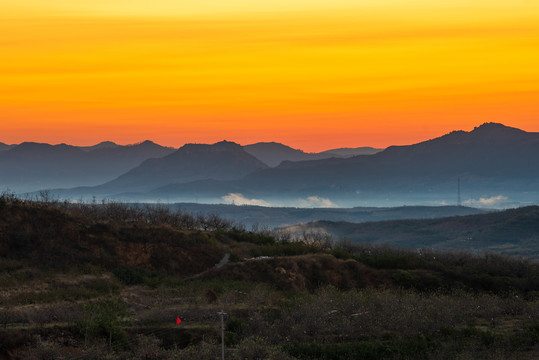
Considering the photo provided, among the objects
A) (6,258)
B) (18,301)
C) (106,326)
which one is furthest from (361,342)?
(6,258)

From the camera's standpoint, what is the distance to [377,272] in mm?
56750

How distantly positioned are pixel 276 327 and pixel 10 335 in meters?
12.4

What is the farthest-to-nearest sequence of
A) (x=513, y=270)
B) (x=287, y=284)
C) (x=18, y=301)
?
(x=513, y=270), (x=287, y=284), (x=18, y=301)

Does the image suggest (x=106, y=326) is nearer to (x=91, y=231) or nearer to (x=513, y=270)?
(x=91, y=231)

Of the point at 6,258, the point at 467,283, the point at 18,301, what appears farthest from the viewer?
the point at 467,283

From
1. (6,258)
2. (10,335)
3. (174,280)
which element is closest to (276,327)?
(10,335)

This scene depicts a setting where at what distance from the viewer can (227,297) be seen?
42.2 meters

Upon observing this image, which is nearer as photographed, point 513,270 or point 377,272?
point 377,272

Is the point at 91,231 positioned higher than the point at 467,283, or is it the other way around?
the point at 91,231

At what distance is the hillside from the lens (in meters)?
32.6

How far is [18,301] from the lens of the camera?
3941cm

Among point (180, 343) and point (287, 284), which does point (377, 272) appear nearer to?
point (287, 284)

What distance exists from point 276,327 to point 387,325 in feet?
18.8

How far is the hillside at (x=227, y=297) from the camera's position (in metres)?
32.6
